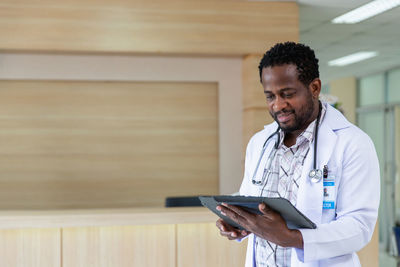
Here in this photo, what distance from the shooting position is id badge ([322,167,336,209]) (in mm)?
1668

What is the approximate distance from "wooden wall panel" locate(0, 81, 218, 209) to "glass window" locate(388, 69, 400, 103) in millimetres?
5200

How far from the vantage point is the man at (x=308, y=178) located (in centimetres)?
159

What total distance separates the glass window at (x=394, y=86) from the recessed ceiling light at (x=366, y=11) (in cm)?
363

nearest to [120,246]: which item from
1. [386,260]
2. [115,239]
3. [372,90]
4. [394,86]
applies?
[115,239]

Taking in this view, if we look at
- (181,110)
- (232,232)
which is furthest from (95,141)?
(232,232)

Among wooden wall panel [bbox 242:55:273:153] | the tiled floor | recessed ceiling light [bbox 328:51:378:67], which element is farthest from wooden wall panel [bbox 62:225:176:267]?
recessed ceiling light [bbox 328:51:378:67]

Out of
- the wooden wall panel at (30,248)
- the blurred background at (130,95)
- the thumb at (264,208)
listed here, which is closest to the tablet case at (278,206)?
the thumb at (264,208)

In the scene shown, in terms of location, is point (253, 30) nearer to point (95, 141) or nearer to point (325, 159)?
point (95, 141)

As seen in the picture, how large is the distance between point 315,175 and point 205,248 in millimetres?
2008

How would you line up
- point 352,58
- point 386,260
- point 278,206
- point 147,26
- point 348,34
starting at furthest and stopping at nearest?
point 352,58 → point 386,260 → point 348,34 → point 147,26 → point 278,206

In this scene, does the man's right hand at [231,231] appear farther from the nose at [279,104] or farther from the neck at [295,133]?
the nose at [279,104]

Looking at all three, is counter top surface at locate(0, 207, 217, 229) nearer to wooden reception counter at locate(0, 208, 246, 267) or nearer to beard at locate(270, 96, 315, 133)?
wooden reception counter at locate(0, 208, 246, 267)

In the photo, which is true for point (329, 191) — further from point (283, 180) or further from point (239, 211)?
point (239, 211)

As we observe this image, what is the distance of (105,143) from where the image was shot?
539 cm
